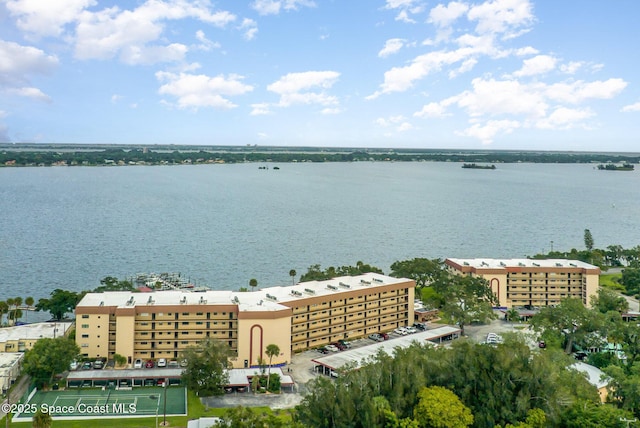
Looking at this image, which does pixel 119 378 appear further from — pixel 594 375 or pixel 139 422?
pixel 594 375

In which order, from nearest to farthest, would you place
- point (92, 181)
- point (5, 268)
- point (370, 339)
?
point (370, 339) < point (5, 268) < point (92, 181)

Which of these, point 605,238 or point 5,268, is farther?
point 605,238

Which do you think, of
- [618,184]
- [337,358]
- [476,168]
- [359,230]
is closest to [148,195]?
[359,230]

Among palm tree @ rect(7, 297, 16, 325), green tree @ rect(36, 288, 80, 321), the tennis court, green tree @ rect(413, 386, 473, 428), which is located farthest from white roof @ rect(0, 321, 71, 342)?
green tree @ rect(413, 386, 473, 428)

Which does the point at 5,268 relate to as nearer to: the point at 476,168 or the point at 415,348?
the point at 415,348

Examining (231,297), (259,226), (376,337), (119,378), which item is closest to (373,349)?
(376,337)
